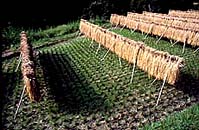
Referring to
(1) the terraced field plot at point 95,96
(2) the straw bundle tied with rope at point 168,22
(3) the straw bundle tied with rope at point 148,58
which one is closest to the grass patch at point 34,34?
(2) the straw bundle tied with rope at point 168,22

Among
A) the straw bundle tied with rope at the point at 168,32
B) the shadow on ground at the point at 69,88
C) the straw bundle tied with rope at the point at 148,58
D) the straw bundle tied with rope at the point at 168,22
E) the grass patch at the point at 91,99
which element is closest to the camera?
the grass patch at the point at 91,99

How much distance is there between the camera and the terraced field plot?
1077 cm

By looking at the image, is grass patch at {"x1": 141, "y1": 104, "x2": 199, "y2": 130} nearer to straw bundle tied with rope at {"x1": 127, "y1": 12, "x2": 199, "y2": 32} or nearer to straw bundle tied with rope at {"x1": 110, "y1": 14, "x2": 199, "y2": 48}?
straw bundle tied with rope at {"x1": 110, "y1": 14, "x2": 199, "y2": 48}

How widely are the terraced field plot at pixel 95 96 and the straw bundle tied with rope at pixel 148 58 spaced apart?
37cm

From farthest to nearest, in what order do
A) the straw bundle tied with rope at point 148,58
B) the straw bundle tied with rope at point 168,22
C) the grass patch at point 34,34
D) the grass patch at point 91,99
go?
the grass patch at point 34,34, the straw bundle tied with rope at point 168,22, the straw bundle tied with rope at point 148,58, the grass patch at point 91,99

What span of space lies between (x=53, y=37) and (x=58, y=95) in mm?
14217

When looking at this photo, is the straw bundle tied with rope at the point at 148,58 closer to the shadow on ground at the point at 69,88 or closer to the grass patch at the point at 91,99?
the grass patch at the point at 91,99

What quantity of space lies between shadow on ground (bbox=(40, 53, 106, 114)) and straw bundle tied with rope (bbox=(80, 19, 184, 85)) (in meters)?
2.11

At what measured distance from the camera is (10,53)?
22.5m

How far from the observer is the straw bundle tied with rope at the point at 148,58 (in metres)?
11.9

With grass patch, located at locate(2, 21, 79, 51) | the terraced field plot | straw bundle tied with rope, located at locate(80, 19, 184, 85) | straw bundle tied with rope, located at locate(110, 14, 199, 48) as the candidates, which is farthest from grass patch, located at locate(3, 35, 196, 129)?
grass patch, located at locate(2, 21, 79, 51)

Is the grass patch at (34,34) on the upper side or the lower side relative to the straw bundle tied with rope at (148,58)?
lower

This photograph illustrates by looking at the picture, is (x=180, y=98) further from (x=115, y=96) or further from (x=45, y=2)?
(x=45, y=2)

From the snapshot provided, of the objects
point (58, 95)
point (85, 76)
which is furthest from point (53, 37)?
point (58, 95)
